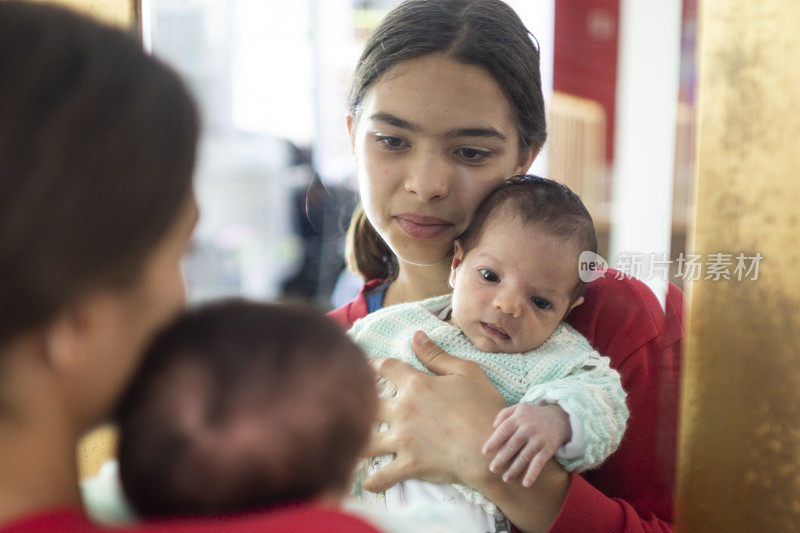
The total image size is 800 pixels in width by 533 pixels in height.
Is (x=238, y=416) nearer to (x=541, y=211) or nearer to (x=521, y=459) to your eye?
(x=521, y=459)

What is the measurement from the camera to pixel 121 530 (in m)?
0.41

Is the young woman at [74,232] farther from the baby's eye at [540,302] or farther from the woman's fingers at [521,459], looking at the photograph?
the baby's eye at [540,302]

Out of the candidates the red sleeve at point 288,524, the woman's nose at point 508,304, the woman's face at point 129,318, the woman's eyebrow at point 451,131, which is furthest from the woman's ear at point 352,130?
the red sleeve at point 288,524

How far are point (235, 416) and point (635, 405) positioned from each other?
1.92 feet

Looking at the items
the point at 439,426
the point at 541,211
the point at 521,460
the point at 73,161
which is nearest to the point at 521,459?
the point at 521,460

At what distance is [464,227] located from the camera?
0.98m

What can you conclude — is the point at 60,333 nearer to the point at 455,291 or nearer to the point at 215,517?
the point at 215,517

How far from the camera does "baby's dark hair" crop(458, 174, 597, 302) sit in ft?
3.07

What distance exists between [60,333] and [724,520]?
0.61 m

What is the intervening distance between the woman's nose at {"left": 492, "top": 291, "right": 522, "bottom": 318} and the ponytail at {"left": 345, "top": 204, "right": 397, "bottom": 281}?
0.36 m

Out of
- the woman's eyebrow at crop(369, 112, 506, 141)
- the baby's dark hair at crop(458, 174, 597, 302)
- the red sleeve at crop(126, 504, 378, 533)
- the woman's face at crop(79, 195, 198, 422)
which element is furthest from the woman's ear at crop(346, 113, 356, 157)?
the red sleeve at crop(126, 504, 378, 533)

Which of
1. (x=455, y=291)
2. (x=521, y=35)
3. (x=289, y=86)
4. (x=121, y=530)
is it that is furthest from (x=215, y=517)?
(x=289, y=86)

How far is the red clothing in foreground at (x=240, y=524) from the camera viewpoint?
1.31 feet

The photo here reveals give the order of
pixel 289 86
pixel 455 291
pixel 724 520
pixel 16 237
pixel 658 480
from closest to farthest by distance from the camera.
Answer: pixel 16 237 < pixel 724 520 < pixel 658 480 < pixel 455 291 < pixel 289 86
